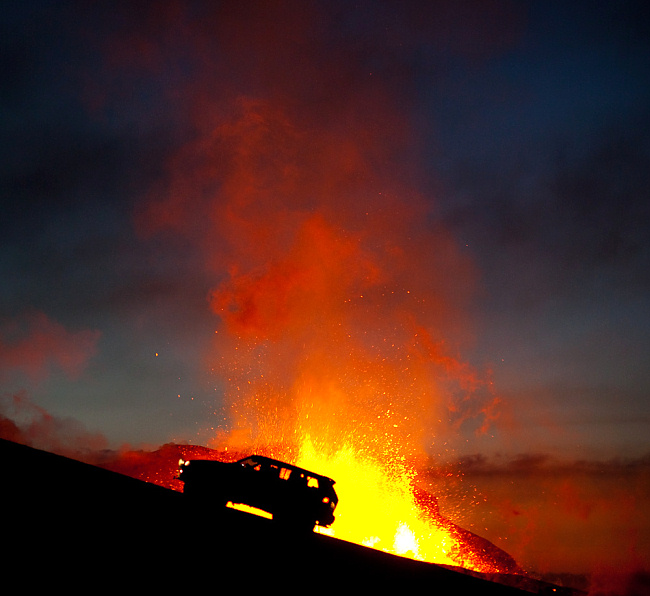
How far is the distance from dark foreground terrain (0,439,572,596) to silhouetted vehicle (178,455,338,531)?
9.52 ft

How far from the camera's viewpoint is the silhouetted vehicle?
477 inches

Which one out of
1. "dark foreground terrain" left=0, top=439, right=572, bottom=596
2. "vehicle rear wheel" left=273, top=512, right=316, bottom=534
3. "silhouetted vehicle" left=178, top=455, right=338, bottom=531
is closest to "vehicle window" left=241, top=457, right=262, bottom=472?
"silhouetted vehicle" left=178, top=455, right=338, bottom=531

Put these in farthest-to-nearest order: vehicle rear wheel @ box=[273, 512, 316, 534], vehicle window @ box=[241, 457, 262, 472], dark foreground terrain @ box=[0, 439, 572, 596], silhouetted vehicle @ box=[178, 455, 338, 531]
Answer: vehicle window @ box=[241, 457, 262, 472] < vehicle rear wheel @ box=[273, 512, 316, 534] < silhouetted vehicle @ box=[178, 455, 338, 531] < dark foreground terrain @ box=[0, 439, 572, 596]

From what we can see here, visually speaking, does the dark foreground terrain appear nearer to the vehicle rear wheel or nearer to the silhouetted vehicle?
the silhouetted vehicle

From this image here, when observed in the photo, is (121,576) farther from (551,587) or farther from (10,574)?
(551,587)

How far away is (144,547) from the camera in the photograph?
6594 millimetres

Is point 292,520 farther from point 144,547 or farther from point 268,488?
point 144,547

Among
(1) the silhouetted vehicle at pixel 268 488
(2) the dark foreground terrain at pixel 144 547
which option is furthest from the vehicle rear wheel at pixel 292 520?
(2) the dark foreground terrain at pixel 144 547

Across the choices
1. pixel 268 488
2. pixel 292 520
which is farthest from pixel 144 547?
pixel 292 520

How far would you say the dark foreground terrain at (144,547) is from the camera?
227 inches

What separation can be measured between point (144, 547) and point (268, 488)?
610 cm

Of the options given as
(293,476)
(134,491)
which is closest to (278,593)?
(134,491)

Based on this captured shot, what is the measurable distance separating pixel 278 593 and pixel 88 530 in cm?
240

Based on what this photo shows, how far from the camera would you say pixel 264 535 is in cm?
799
